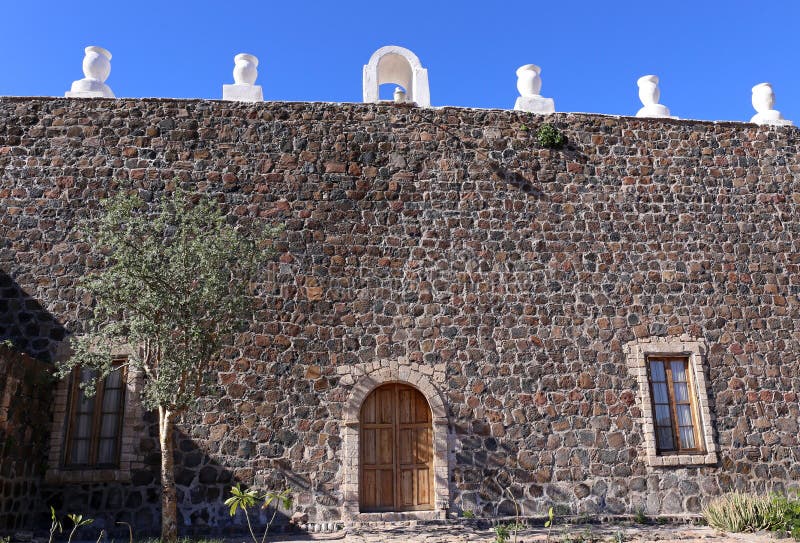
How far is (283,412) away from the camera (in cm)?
870

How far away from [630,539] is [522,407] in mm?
2184

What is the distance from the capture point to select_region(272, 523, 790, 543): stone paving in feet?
23.7

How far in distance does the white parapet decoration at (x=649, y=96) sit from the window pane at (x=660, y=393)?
4439mm

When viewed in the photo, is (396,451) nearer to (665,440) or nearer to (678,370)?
(665,440)

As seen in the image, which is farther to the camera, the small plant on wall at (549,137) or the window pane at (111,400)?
the small plant on wall at (549,137)

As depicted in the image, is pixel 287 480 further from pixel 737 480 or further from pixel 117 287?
pixel 737 480

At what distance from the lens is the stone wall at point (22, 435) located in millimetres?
7516

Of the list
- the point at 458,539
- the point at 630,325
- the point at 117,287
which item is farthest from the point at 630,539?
the point at 117,287

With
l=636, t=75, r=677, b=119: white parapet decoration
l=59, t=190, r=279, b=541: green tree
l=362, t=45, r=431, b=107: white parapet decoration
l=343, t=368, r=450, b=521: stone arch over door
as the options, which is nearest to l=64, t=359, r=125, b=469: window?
l=59, t=190, r=279, b=541: green tree

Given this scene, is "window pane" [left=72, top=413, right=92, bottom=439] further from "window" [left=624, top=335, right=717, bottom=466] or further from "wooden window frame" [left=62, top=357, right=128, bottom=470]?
"window" [left=624, top=335, right=717, bottom=466]

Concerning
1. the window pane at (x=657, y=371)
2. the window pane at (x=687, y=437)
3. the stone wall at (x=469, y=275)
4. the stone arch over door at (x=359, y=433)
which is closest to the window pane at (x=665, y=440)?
the window pane at (x=687, y=437)

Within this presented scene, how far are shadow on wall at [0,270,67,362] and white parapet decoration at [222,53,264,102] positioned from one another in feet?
13.0

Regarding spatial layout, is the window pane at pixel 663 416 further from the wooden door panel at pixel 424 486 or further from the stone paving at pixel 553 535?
the wooden door panel at pixel 424 486

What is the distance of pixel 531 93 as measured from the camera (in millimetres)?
10734
